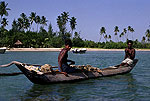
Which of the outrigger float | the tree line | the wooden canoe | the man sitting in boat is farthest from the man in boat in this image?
the tree line

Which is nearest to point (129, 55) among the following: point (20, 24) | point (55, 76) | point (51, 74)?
point (55, 76)

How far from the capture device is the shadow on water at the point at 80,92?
858 centimetres

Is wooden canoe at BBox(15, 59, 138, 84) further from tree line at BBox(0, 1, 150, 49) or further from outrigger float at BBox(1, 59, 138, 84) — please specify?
tree line at BBox(0, 1, 150, 49)

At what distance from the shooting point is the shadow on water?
8578 mm

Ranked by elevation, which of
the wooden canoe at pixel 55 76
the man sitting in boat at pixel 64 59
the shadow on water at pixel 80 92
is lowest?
the shadow on water at pixel 80 92

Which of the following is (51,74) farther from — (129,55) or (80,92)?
(129,55)

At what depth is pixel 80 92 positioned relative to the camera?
9477 mm

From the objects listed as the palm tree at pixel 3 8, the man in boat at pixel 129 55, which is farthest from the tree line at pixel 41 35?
the man in boat at pixel 129 55

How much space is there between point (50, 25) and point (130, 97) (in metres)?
109

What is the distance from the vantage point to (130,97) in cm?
865

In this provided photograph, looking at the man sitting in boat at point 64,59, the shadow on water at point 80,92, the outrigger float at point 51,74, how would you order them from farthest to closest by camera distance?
1. the man sitting in boat at point 64,59
2. the outrigger float at point 51,74
3. the shadow on water at point 80,92

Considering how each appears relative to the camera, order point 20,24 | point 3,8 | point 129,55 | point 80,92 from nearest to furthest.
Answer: point 80,92
point 129,55
point 3,8
point 20,24

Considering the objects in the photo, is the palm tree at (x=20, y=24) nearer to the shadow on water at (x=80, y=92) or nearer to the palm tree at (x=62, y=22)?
the palm tree at (x=62, y=22)

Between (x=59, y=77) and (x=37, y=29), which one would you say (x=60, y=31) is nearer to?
(x=37, y=29)
